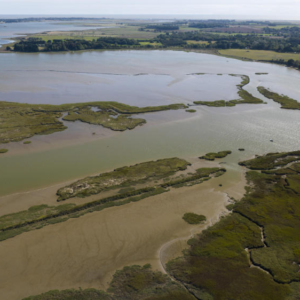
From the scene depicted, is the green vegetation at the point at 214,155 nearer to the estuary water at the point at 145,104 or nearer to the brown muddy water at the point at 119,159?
the brown muddy water at the point at 119,159

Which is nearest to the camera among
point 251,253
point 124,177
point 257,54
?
point 251,253

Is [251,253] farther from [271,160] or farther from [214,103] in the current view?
[214,103]

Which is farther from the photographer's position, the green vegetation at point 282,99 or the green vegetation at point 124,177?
the green vegetation at point 282,99

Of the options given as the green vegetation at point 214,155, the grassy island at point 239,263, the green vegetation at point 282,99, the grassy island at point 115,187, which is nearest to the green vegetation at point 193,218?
the grassy island at point 239,263

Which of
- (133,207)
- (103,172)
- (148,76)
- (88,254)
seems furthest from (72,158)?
(148,76)

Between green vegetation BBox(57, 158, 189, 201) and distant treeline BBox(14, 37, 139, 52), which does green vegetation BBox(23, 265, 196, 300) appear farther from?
distant treeline BBox(14, 37, 139, 52)

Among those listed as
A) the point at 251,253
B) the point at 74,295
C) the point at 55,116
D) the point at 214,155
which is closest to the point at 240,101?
the point at 214,155

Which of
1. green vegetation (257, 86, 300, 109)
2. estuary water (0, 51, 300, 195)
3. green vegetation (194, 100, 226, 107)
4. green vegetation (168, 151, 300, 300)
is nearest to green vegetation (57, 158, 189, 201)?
estuary water (0, 51, 300, 195)
